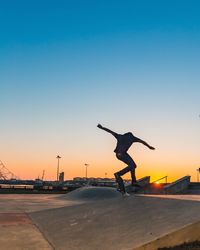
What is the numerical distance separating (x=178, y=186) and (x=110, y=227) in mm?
27781

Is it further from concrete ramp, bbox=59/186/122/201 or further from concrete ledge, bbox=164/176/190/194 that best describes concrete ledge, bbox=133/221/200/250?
concrete ledge, bbox=164/176/190/194

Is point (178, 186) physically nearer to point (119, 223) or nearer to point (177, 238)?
point (119, 223)

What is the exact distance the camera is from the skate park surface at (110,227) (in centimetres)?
751

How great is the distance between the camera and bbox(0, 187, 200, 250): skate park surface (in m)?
7.51

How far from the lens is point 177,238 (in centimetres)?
733

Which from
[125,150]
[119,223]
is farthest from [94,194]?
[119,223]

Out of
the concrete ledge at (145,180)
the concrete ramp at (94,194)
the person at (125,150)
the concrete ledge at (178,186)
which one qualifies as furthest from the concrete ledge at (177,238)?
the concrete ledge at (145,180)

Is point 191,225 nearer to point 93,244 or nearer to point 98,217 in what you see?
point 93,244

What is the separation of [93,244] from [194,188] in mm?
30659

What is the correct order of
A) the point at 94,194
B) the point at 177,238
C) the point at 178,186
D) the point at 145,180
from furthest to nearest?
the point at 145,180 → the point at 178,186 → the point at 94,194 → the point at 177,238

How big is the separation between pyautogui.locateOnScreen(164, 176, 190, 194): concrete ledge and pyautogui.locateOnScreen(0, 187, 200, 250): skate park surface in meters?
23.0

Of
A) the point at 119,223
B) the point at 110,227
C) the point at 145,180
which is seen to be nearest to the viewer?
the point at 110,227

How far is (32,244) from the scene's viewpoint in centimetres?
852

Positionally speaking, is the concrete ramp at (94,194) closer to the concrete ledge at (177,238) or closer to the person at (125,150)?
the person at (125,150)
